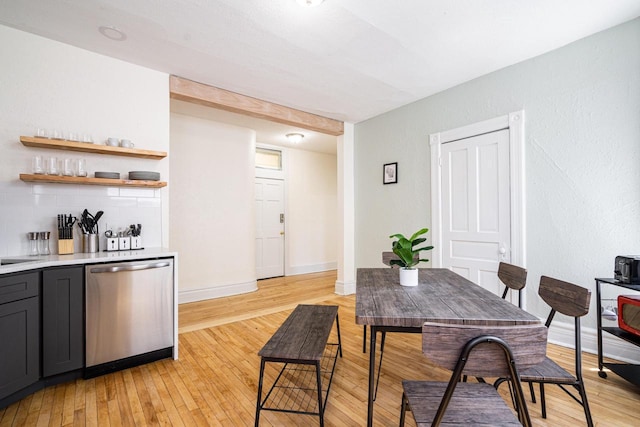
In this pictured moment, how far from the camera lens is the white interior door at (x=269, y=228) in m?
5.87

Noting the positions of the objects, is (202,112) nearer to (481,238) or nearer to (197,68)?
(197,68)

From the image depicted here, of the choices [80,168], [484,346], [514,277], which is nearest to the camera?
[484,346]

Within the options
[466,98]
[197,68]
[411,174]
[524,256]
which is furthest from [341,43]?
A: [524,256]

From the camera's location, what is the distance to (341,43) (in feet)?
8.30

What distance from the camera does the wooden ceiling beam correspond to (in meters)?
3.19

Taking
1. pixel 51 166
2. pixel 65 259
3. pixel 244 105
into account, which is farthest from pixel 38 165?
pixel 244 105

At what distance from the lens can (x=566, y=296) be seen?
5.26ft

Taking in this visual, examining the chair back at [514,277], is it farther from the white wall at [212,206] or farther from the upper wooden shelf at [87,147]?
the white wall at [212,206]

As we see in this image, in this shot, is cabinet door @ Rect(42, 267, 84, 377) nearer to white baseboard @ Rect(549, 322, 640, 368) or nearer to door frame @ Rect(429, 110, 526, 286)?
door frame @ Rect(429, 110, 526, 286)

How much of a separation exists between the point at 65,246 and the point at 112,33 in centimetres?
186

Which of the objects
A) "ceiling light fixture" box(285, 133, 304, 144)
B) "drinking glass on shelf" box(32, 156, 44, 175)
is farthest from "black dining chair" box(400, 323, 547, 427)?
"ceiling light fixture" box(285, 133, 304, 144)

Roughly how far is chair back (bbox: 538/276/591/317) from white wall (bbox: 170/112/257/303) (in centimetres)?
420

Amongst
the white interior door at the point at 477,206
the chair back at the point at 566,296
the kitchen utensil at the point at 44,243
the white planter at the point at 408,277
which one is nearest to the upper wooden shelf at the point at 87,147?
the kitchen utensil at the point at 44,243

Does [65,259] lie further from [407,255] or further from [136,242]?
[407,255]
